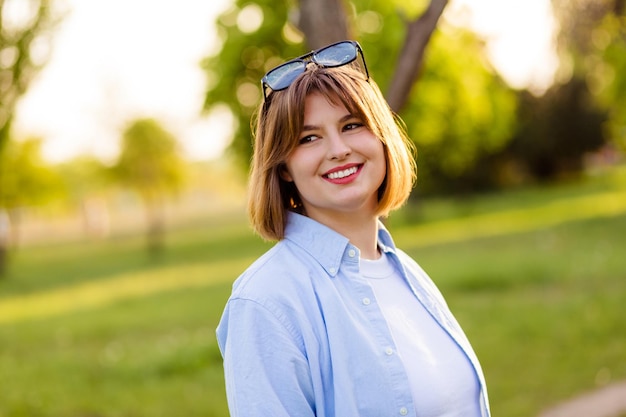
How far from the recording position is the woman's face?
216cm

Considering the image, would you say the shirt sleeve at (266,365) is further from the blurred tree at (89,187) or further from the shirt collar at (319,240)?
the blurred tree at (89,187)

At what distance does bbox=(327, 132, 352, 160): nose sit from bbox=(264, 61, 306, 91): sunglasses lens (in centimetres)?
19

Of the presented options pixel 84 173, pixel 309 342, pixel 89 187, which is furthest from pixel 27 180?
pixel 309 342

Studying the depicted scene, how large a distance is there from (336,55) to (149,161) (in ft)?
107

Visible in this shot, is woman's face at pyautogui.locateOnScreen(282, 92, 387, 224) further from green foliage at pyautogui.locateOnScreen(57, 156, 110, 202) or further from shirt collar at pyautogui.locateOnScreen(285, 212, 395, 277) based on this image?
green foliage at pyautogui.locateOnScreen(57, 156, 110, 202)

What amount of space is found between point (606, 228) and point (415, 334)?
793 inches

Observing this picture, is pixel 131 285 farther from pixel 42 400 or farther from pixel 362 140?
pixel 362 140

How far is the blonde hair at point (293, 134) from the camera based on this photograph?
2145 mm

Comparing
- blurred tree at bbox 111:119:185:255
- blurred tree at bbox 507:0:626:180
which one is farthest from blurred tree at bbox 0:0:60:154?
blurred tree at bbox 507:0:626:180

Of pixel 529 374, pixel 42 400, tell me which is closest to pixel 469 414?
pixel 529 374

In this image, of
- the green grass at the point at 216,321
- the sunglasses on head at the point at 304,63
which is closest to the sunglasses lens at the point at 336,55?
the sunglasses on head at the point at 304,63

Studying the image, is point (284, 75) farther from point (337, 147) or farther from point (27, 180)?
point (27, 180)

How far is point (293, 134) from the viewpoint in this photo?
2.14 meters

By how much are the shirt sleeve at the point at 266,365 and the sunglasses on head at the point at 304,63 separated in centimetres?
64
